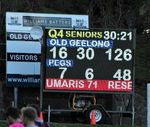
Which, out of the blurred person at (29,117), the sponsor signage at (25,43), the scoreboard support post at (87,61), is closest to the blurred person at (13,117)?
the blurred person at (29,117)

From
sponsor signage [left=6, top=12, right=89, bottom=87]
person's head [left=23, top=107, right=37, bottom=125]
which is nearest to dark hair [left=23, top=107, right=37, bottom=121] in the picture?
person's head [left=23, top=107, right=37, bottom=125]

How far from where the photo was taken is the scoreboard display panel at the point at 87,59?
75.1ft

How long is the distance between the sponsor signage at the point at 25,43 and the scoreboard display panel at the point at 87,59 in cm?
240

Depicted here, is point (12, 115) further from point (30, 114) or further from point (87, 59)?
point (87, 59)

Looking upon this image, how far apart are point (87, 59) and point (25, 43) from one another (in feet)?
11.7

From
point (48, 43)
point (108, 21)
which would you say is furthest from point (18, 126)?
point (108, 21)

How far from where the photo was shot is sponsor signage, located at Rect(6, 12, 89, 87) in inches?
996

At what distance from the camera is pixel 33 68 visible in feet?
84.7

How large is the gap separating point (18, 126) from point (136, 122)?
55.6 ft

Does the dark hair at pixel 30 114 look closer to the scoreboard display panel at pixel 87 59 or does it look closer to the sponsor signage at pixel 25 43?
the scoreboard display panel at pixel 87 59

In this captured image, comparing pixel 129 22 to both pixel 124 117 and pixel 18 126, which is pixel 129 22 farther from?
pixel 18 126

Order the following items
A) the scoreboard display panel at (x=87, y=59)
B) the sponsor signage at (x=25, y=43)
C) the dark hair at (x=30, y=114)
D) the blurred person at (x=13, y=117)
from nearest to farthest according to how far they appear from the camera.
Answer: the dark hair at (x=30, y=114) → the blurred person at (x=13, y=117) → the scoreboard display panel at (x=87, y=59) → the sponsor signage at (x=25, y=43)

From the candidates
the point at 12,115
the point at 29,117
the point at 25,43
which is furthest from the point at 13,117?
the point at 25,43

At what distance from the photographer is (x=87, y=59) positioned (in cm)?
2297
